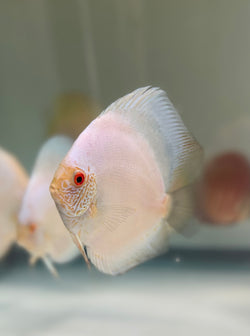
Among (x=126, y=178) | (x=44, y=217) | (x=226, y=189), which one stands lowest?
(x=226, y=189)

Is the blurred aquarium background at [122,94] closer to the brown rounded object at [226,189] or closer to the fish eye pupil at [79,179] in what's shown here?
the brown rounded object at [226,189]

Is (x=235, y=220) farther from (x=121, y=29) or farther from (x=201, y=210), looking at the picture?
(x=121, y=29)

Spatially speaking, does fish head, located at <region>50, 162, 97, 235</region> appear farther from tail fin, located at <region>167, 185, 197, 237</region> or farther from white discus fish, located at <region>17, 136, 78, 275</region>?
white discus fish, located at <region>17, 136, 78, 275</region>

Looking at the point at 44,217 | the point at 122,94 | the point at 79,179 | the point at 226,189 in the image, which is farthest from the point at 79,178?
the point at 226,189

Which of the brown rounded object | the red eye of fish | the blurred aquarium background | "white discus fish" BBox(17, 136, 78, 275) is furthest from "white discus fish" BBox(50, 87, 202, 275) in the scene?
the brown rounded object

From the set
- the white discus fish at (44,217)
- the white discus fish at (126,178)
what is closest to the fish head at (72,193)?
the white discus fish at (126,178)

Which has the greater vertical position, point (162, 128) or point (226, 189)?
point (162, 128)

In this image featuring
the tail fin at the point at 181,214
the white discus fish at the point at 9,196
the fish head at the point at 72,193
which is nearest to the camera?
the fish head at the point at 72,193

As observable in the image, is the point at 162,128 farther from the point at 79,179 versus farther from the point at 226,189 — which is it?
the point at 226,189
